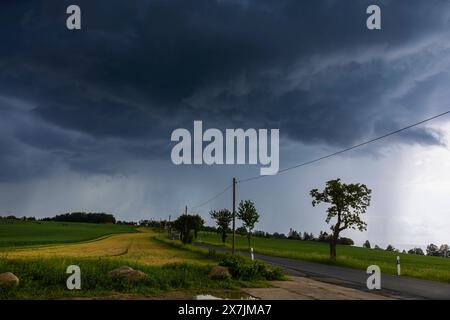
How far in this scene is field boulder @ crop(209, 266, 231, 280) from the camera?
1680 centimetres

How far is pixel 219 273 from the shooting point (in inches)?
669

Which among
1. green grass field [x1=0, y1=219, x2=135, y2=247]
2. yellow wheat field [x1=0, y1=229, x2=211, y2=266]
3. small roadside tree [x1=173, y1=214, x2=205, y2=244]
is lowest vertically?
green grass field [x1=0, y1=219, x2=135, y2=247]

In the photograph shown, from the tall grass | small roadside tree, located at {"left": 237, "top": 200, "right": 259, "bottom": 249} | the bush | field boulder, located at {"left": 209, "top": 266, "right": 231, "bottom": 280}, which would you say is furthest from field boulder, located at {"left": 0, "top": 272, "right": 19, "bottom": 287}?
small roadside tree, located at {"left": 237, "top": 200, "right": 259, "bottom": 249}

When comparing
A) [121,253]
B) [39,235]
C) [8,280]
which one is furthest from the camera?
[39,235]

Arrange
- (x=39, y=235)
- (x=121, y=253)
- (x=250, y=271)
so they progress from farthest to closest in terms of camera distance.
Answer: (x=39, y=235) < (x=121, y=253) < (x=250, y=271)

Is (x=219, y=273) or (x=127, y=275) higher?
(x=127, y=275)

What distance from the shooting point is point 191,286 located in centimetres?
1498

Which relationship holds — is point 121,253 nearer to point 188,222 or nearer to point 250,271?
point 188,222

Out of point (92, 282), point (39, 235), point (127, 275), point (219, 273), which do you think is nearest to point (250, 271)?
point (219, 273)

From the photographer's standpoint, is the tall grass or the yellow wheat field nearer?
the tall grass

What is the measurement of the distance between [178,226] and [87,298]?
6372 centimetres

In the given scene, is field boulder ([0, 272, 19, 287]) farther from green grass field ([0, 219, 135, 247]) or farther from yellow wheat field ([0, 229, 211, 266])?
green grass field ([0, 219, 135, 247])
